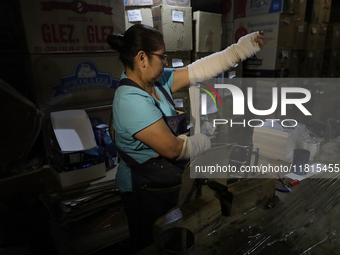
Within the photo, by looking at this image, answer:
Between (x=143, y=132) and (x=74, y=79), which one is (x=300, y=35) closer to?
(x=74, y=79)

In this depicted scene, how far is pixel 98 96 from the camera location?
1774 millimetres

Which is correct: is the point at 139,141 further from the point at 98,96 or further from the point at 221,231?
the point at 98,96

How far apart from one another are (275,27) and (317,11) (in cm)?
99

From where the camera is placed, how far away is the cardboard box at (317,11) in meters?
3.26

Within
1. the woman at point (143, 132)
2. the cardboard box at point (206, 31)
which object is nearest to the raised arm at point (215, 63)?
the woman at point (143, 132)

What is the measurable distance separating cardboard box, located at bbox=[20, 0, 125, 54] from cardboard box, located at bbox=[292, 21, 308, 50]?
229 cm

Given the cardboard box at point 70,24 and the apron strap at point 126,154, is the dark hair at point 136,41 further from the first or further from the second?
the cardboard box at point 70,24

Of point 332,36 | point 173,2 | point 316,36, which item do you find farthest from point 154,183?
point 332,36

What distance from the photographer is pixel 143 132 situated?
0.97 meters

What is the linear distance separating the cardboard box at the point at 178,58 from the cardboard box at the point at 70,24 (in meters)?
0.68

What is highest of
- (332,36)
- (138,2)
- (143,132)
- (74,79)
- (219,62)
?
(138,2)

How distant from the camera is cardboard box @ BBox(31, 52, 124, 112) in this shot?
5.03 ft

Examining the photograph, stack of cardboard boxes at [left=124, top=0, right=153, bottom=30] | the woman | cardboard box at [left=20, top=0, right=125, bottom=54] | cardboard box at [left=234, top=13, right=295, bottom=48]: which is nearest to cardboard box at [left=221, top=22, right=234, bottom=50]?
cardboard box at [left=234, top=13, right=295, bottom=48]

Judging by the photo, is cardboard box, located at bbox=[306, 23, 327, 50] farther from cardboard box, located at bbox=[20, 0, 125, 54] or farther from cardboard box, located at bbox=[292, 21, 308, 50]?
cardboard box, located at bbox=[20, 0, 125, 54]
